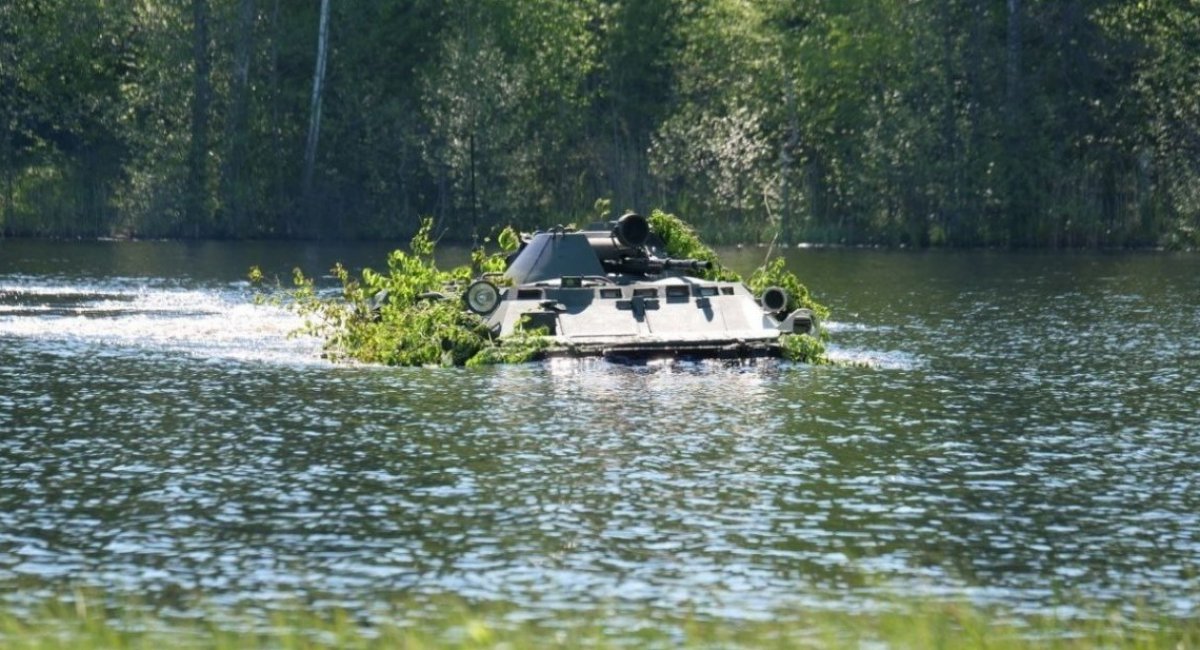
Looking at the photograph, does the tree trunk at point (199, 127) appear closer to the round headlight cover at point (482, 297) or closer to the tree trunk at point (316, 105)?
the tree trunk at point (316, 105)

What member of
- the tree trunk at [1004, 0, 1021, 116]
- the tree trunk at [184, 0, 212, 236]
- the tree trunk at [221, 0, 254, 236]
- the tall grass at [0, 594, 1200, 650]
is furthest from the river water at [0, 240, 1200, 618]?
the tree trunk at [221, 0, 254, 236]

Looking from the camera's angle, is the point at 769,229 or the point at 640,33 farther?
the point at 640,33

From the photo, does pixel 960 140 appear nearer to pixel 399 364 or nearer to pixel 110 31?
pixel 110 31

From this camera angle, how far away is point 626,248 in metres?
41.6

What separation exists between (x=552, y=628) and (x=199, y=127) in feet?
267

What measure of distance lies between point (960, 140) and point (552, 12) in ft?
74.3

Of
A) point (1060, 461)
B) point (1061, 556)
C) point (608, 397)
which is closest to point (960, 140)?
point (608, 397)

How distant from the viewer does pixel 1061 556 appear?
19.5m

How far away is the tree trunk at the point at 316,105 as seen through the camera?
94.7 meters

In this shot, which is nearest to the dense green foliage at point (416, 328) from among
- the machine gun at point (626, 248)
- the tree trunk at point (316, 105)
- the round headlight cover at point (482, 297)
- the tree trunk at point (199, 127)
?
the round headlight cover at point (482, 297)

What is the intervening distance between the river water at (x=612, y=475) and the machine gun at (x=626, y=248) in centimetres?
414

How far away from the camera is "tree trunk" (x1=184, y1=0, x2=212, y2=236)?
94.2m

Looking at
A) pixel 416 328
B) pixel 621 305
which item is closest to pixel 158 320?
pixel 416 328

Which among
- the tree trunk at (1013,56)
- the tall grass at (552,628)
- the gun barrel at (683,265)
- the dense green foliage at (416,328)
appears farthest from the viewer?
the tree trunk at (1013,56)
